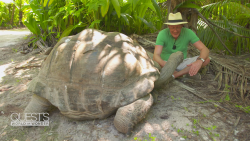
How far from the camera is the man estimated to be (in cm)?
327

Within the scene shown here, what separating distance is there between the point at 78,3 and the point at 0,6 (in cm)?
1338

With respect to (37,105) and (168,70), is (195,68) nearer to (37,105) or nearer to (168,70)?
(168,70)

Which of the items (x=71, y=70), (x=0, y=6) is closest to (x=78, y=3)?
(x=71, y=70)

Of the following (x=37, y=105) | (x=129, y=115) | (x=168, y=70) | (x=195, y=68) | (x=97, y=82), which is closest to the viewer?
(x=129, y=115)

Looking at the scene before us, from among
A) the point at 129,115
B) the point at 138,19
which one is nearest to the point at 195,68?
the point at 129,115

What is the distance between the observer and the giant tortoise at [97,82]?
2203 mm

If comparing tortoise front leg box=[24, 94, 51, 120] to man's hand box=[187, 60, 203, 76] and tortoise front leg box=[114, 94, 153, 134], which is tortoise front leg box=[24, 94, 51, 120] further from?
man's hand box=[187, 60, 203, 76]

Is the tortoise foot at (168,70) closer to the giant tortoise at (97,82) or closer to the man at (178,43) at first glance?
the giant tortoise at (97,82)

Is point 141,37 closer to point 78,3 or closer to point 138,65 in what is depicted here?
point 78,3

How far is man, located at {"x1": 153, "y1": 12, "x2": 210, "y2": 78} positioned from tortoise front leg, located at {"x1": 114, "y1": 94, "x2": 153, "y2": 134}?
1282 millimetres

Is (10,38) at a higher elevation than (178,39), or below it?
below

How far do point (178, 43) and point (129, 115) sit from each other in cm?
203

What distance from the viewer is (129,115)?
82.9 inches

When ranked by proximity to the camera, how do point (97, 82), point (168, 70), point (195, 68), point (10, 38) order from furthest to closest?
1. point (10, 38)
2. point (195, 68)
3. point (168, 70)
4. point (97, 82)
